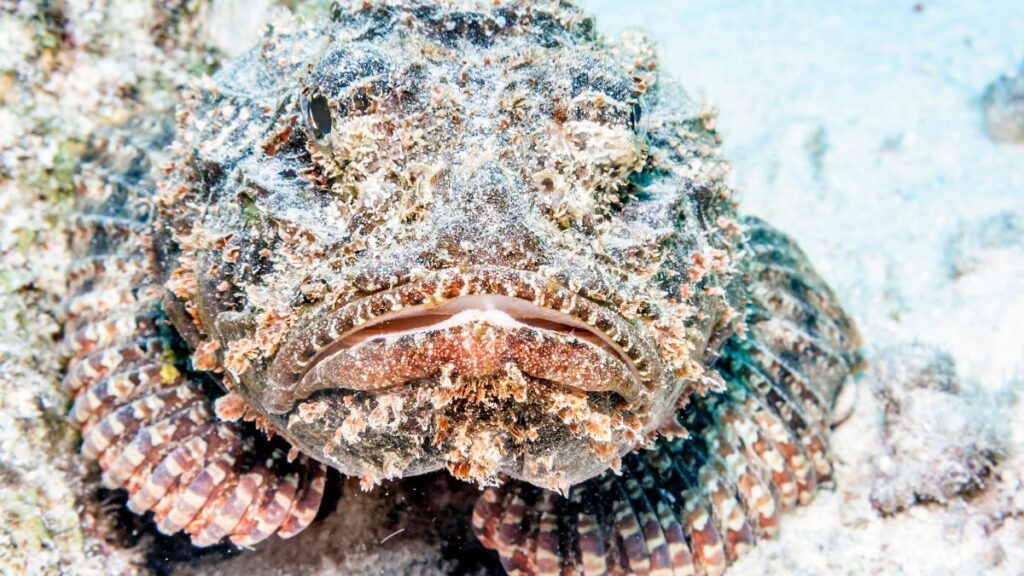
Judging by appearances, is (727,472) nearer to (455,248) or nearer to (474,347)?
(474,347)

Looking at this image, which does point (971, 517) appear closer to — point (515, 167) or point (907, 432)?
point (907, 432)

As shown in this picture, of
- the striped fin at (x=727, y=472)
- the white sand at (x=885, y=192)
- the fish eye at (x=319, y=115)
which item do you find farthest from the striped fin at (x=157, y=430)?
the white sand at (x=885, y=192)

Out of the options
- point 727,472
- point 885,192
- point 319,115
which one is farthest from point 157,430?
point 885,192

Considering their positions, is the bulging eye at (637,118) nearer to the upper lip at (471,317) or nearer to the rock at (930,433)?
the upper lip at (471,317)

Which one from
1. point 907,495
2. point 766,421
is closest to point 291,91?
point 766,421

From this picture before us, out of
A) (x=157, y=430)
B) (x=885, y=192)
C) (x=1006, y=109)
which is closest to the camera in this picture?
(x=157, y=430)

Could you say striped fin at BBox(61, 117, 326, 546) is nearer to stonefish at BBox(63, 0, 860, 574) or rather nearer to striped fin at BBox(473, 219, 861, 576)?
stonefish at BBox(63, 0, 860, 574)
